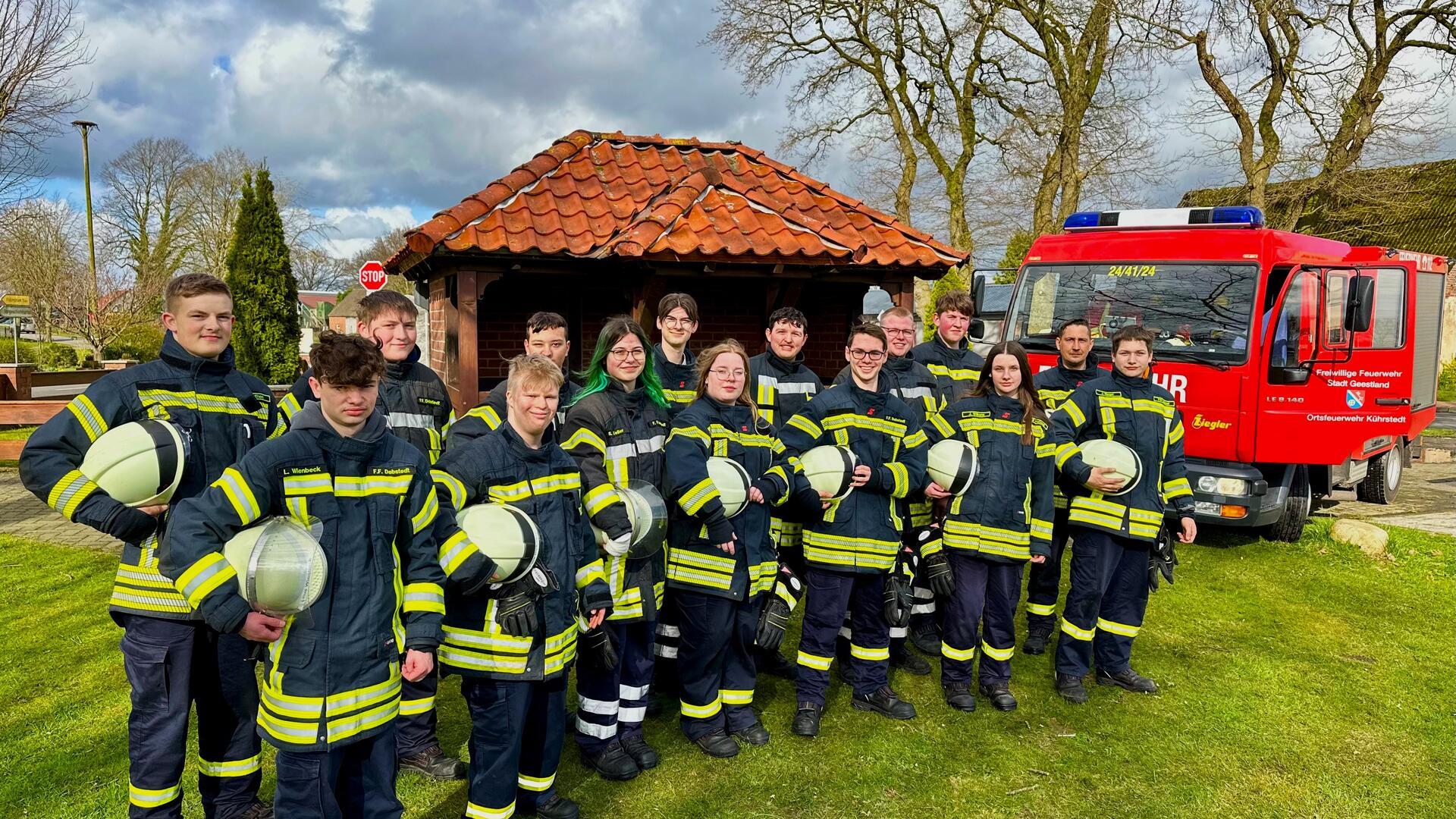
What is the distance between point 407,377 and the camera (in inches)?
156

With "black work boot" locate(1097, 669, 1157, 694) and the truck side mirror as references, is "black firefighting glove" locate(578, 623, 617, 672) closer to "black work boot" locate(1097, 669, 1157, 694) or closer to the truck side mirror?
"black work boot" locate(1097, 669, 1157, 694)

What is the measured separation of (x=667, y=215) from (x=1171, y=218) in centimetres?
469

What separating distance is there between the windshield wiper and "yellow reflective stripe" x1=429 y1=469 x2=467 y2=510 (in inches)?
239

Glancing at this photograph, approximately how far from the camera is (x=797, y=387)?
465 centimetres

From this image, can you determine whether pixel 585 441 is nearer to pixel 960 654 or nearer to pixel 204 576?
pixel 204 576

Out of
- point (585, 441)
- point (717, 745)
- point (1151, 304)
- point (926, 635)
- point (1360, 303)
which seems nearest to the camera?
point (585, 441)

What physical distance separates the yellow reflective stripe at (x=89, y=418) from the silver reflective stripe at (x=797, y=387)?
9.96ft

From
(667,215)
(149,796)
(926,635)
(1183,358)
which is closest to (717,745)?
(926,635)

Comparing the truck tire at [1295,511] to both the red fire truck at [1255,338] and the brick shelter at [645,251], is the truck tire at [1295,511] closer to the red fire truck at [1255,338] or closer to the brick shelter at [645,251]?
the red fire truck at [1255,338]

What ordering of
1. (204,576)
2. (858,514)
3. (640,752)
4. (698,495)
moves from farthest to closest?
(858,514), (640,752), (698,495), (204,576)

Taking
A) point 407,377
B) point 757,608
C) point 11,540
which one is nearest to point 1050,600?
point 757,608

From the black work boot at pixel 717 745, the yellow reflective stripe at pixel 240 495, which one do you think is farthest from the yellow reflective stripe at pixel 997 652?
the yellow reflective stripe at pixel 240 495

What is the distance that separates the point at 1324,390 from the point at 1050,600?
3.37m

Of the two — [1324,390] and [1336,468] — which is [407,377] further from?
[1336,468]
